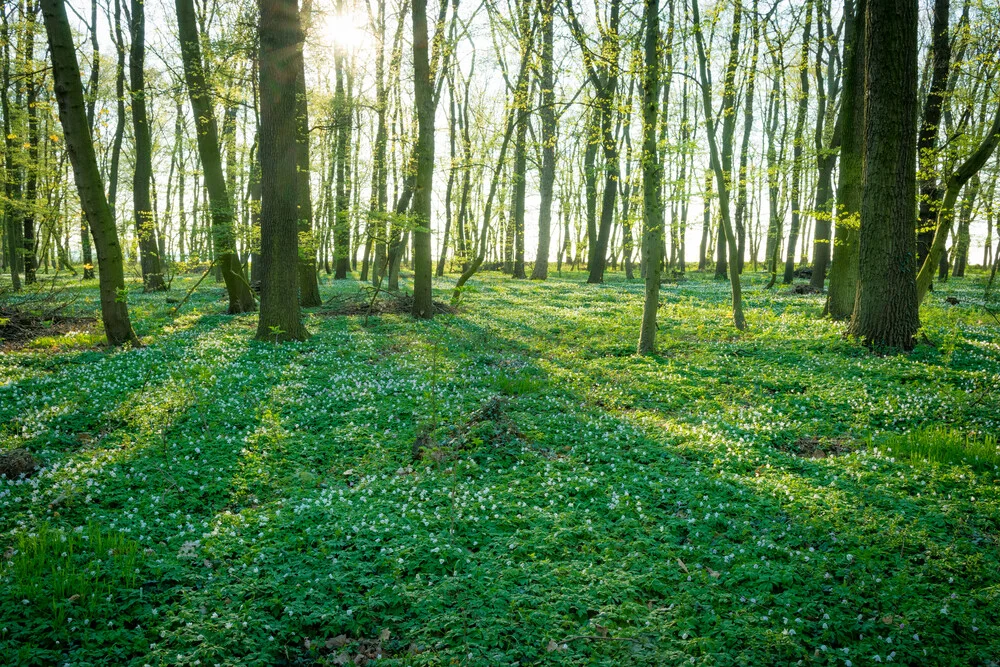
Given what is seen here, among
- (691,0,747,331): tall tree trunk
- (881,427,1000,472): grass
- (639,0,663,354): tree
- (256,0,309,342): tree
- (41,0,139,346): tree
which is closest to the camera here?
(881,427,1000,472): grass

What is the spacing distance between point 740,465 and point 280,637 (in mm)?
5788

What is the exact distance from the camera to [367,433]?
7.98 metres

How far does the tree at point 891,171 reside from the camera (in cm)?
1080

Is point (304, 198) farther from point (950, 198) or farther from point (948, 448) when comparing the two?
point (950, 198)

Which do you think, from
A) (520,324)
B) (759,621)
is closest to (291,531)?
(759,621)

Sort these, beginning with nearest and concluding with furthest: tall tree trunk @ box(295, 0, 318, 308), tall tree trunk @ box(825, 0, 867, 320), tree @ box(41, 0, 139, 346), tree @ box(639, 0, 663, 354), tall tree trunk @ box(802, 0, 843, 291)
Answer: tree @ box(41, 0, 139, 346), tree @ box(639, 0, 663, 354), tall tree trunk @ box(825, 0, 867, 320), tall tree trunk @ box(295, 0, 318, 308), tall tree trunk @ box(802, 0, 843, 291)

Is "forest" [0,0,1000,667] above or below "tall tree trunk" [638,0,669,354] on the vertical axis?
below

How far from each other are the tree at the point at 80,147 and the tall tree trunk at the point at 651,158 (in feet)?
39.3

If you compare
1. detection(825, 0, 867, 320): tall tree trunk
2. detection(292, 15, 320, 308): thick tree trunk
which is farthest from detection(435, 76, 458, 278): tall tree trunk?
detection(825, 0, 867, 320): tall tree trunk

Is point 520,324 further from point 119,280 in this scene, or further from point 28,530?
point 28,530

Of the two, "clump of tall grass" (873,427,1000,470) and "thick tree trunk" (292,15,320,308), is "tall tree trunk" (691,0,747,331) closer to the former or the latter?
"clump of tall grass" (873,427,1000,470)

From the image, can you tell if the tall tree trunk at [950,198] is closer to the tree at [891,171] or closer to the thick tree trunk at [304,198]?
the tree at [891,171]

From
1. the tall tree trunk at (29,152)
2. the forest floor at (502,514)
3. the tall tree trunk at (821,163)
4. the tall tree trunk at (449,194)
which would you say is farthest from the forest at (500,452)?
the tall tree trunk at (449,194)

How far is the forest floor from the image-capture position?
4.06 meters
